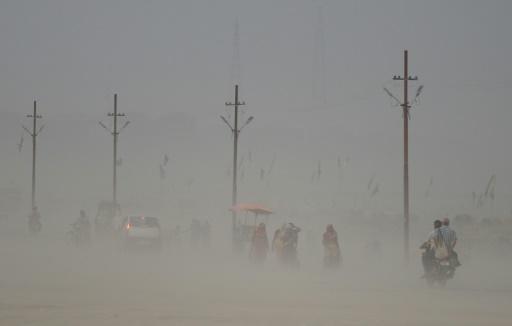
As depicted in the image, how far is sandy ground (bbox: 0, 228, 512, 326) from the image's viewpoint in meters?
17.7

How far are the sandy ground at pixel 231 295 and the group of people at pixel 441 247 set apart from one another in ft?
2.33

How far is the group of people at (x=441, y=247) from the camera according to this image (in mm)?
26406

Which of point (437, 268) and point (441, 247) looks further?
point (437, 268)

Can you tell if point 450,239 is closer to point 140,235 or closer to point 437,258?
point 437,258

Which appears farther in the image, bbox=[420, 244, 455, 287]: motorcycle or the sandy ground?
bbox=[420, 244, 455, 287]: motorcycle

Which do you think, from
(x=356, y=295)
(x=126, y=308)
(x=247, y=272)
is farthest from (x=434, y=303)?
(x=247, y=272)

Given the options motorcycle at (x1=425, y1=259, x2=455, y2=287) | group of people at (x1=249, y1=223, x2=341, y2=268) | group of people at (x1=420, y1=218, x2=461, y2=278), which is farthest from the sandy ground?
group of people at (x1=420, y1=218, x2=461, y2=278)

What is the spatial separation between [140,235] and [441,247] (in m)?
19.4

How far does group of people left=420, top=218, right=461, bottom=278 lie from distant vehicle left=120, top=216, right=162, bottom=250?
18562 mm

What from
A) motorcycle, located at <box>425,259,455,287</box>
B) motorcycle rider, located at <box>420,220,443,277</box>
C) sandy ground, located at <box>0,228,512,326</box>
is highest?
motorcycle rider, located at <box>420,220,443,277</box>

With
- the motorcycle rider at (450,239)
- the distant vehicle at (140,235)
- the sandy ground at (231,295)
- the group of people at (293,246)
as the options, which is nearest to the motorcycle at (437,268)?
the motorcycle rider at (450,239)

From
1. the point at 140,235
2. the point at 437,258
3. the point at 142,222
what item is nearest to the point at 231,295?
the point at 437,258

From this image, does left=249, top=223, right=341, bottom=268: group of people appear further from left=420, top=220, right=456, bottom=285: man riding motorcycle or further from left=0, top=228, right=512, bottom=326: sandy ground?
left=420, top=220, right=456, bottom=285: man riding motorcycle

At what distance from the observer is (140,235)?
43.4m
